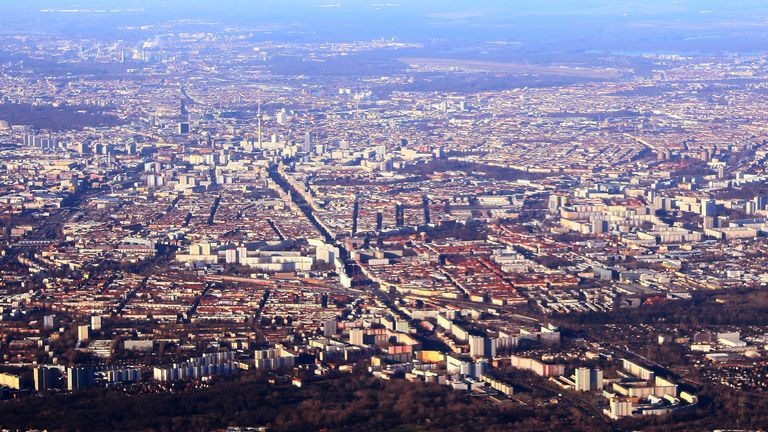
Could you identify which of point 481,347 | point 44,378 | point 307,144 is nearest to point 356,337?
point 481,347

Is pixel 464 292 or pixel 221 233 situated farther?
pixel 221 233

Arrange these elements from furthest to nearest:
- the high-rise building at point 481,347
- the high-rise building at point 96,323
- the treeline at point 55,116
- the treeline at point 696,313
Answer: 1. the treeline at point 55,116
2. the treeline at point 696,313
3. the high-rise building at point 96,323
4. the high-rise building at point 481,347

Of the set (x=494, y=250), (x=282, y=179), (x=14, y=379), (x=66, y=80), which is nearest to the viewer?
(x=14, y=379)

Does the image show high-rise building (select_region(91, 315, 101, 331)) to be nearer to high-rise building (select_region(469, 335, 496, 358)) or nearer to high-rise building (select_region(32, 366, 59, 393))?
high-rise building (select_region(32, 366, 59, 393))

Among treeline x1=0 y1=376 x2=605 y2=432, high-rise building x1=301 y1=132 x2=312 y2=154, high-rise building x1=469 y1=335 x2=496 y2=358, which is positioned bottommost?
treeline x1=0 y1=376 x2=605 y2=432

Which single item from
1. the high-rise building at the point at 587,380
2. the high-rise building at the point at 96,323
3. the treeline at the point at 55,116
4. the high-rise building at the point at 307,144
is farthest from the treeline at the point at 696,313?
the treeline at the point at 55,116

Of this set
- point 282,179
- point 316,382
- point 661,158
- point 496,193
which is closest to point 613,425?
point 316,382

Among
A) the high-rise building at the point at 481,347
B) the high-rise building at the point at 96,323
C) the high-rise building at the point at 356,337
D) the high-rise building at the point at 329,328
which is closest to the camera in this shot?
the high-rise building at the point at 481,347

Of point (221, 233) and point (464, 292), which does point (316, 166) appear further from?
point (464, 292)

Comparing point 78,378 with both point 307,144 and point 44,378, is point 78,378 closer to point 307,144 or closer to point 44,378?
point 44,378

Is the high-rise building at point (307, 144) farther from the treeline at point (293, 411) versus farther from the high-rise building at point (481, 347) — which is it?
the treeline at point (293, 411)

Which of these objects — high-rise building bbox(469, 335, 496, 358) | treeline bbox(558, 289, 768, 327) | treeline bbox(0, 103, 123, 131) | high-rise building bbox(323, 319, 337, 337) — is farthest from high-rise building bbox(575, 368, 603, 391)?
treeline bbox(0, 103, 123, 131)
